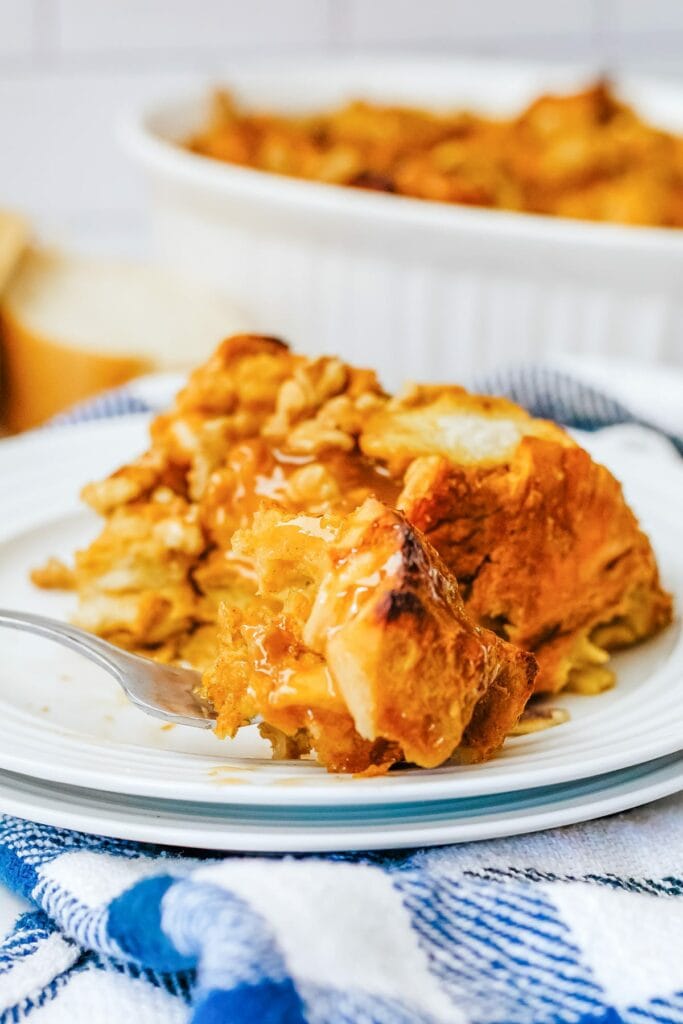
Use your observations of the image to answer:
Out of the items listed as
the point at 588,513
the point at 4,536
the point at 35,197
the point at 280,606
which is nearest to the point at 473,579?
the point at 588,513

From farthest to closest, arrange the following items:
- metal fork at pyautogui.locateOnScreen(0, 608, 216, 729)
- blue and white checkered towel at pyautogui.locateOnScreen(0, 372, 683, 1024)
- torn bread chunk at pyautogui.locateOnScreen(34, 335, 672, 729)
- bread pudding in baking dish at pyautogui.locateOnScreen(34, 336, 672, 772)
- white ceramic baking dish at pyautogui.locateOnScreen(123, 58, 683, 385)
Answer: white ceramic baking dish at pyautogui.locateOnScreen(123, 58, 683, 385)
torn bread chunk at pyautogui.locateOnScreen(34, 335, 672, 729)
metal fork at pyautogui.locateOnScreen(0, 608, 216, 729)
bread pudding in baking dish at pyautogui.locateOnScreen(34, 336, 672, 772)
blue and white checkered towel at pyautogui.locateOnScreen(0, 372, 683, 1024)

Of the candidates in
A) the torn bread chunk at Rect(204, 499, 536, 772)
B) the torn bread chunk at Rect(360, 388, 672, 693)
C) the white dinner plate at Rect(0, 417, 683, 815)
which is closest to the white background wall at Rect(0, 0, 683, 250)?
the white dinner plate at Rect(0, 417, 683, 815)

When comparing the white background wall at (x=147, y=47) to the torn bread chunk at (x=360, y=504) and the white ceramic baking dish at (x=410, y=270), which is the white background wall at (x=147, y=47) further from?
the torn bread chunk at (x=360, y=504)

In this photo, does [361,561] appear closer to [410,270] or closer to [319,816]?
[319,816]

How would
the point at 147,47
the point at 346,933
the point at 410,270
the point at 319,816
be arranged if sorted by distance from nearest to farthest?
the point at 346,933 < the point at 319,816 < the point at 410,270 < the point at 147,47

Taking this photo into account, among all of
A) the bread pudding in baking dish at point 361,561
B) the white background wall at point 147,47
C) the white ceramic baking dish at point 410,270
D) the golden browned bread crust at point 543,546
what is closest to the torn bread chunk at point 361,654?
the bread pudding in baking dish at point 361,561

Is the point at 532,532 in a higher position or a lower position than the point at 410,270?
higher

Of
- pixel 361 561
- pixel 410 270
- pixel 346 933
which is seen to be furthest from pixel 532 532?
pixel 410 270

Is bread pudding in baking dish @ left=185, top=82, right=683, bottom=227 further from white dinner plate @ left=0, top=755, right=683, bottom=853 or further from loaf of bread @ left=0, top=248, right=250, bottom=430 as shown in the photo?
white dinner plate @ left=0, top=755, right=683, bottom=853
